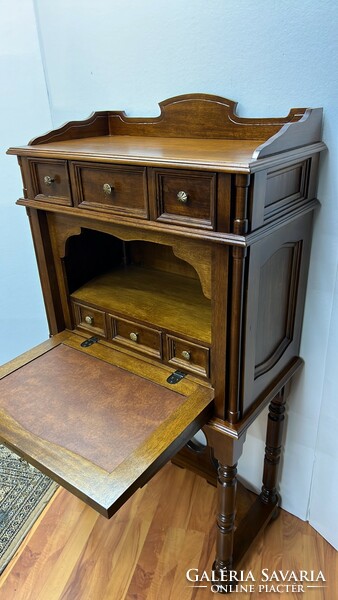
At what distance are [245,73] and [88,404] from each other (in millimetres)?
913

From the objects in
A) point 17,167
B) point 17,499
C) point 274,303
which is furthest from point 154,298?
point 17,499

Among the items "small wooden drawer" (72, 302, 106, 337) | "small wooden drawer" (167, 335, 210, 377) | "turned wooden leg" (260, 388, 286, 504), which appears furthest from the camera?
"turned wooden leg" (260, 388, 286, 504)

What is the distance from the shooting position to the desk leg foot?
1167mm

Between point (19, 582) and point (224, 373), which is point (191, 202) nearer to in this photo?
point (224, 373)

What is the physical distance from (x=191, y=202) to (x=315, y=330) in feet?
2.01

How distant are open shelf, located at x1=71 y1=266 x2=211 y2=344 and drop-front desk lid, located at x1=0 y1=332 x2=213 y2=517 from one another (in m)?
0.12

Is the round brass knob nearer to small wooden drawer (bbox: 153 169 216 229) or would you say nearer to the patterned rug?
small wooden drawer (bbox: 153 169 216 229)

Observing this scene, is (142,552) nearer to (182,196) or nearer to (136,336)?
(136,336)

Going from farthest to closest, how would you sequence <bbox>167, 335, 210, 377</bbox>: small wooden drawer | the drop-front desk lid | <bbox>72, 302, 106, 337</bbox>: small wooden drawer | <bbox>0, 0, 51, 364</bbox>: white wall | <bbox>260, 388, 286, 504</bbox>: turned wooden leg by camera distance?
<bbox>0, 0, 51, 364</bbox>: white wall < <bbox>260, 388, 286, 504</bbox>: turned wooden leg < <bbox>72, 302, 106, 337</bbox>: small wooden drawer < <bbox>167, 335, 210, 377</bbox>: small wooden drawer < the drop-front desk lid

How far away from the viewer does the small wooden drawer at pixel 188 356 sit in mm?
1074

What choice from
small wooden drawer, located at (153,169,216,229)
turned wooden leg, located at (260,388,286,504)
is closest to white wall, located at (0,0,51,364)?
small wooden drawer, located at (153,169,216,229)

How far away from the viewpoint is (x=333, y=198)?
3.66ft

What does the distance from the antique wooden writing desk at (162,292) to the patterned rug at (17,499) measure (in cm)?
71

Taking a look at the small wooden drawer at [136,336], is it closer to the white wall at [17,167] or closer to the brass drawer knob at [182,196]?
the brass drawer knob at [182,196]
